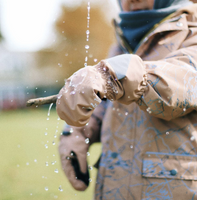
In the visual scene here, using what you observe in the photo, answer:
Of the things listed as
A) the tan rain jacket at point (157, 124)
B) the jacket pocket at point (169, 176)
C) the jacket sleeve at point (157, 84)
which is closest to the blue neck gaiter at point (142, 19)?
the tan rain jacket at point (157, 124)

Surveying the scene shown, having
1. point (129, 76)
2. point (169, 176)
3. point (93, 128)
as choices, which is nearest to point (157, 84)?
point (129, 76)

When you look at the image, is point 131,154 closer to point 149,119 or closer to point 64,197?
point 149,119

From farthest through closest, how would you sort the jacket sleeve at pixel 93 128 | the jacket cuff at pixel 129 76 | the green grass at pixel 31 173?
the green grass at pixel 31 173 < the jacket sleeve at pixel 93 128 < the jacket cuff at pixel 129 76

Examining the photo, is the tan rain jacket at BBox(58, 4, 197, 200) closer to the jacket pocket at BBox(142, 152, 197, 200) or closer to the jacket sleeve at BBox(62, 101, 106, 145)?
the jacket pocket at BBox(142, 152, 197, 200)

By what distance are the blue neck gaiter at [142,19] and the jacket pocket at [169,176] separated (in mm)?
539

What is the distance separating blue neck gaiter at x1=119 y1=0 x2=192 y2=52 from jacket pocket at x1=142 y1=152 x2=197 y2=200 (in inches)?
21.2

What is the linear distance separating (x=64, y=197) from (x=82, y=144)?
5.40 ft

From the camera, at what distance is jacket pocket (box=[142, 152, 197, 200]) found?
35.7 inches

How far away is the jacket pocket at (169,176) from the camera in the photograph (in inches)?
35.7

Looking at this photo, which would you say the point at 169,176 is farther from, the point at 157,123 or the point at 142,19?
the point at 142,19

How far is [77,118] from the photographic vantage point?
70 centimetres

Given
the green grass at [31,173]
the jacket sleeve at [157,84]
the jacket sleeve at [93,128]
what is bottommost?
the green grass at [31,173]

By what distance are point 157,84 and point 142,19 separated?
1.49ft

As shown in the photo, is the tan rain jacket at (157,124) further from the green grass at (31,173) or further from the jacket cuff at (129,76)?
the green grass at (31,173)
